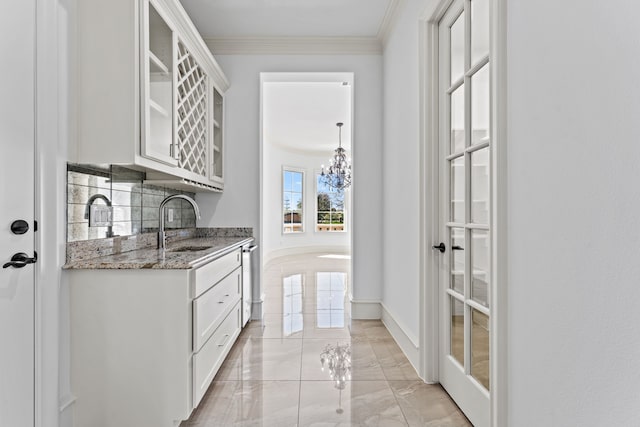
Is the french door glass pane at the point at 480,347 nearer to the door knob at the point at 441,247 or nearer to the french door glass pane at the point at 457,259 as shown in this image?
the french door glass pane at the point at 457,259

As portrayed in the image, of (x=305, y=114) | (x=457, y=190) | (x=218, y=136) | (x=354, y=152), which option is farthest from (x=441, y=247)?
(x=305, y=114)

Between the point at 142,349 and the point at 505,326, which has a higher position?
the point at 505,326

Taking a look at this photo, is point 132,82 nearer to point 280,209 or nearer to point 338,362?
point 338,362

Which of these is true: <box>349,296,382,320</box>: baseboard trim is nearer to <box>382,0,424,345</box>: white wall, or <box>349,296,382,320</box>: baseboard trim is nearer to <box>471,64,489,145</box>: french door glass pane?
<box>382,0,424,345</box>: white wall

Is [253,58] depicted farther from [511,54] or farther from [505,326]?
[505,326]

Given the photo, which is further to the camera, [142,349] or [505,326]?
[142,349]

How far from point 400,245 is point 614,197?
202 cm

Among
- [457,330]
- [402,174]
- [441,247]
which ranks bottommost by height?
[457,330]

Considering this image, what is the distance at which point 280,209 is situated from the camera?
9055mm

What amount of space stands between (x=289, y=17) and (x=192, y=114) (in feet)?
4.24

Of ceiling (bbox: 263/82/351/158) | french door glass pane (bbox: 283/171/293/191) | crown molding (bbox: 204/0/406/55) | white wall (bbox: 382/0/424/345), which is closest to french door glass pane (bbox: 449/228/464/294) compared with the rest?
white wall (bbox: 382/0/424/345)

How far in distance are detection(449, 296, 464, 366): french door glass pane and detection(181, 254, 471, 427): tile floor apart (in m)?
0.27

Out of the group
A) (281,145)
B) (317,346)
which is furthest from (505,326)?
(281,145)

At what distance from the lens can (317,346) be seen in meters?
2.86
